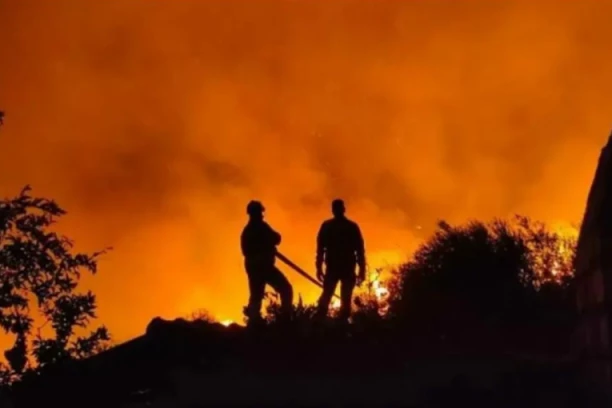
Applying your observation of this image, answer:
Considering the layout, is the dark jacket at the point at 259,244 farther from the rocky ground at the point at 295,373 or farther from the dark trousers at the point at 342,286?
the rocky ground at the point at 295,373

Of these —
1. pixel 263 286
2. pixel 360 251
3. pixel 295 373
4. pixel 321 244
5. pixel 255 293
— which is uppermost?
pixel 321 244

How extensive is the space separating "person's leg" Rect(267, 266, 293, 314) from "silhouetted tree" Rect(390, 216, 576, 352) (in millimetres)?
1670

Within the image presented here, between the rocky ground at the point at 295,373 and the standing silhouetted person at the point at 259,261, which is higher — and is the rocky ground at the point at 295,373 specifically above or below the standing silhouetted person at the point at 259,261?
below

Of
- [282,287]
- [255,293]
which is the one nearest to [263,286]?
[255,293]

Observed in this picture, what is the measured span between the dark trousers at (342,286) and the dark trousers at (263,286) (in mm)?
472

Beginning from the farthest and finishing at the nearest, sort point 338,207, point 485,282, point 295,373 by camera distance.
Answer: point 485,282 → point 338,207 → point 295,373

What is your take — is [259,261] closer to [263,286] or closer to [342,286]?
[263,286]

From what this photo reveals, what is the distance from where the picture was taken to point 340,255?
610 inches

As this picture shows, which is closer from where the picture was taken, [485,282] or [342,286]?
[342,286]

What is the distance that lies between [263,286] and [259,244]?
594mm

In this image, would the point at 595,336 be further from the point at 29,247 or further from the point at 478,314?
the point at 478,314

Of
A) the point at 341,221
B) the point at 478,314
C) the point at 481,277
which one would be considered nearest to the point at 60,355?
the point at 341,221

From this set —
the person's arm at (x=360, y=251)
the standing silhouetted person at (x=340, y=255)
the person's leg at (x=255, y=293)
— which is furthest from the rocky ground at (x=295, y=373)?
the person's arm at (x=360, y=251)

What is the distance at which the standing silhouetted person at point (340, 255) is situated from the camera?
15492 millimetres
